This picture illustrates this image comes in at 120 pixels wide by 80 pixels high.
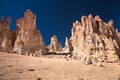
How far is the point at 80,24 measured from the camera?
82.4 metres

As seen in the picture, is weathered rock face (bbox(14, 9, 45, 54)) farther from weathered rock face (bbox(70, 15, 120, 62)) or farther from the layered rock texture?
weathered rock face (bbox(70, 15, 120, 62))

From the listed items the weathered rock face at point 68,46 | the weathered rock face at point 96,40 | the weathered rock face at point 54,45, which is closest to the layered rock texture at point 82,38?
the weathered rock face at point 96,40

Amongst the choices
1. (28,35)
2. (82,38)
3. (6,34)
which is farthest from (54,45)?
(28,35)

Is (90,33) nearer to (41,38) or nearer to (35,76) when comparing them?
(41,38)

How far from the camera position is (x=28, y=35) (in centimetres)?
6950

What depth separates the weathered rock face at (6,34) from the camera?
6878cm

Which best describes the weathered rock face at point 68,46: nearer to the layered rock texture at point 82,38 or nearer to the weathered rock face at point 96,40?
the weathered rock face at point 96,40

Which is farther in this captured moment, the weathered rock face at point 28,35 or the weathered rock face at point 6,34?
the weathered rock face at point 6,34

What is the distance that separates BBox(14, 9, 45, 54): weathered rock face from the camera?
66250 millimetres

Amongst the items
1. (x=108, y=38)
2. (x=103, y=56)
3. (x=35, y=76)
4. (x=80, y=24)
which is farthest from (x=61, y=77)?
(x=80, y=24)

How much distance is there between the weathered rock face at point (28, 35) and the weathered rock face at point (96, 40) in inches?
453

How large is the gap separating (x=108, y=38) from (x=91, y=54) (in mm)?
11638

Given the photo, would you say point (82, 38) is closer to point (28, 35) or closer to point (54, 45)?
point (28, 35)

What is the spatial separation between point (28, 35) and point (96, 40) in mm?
19607
